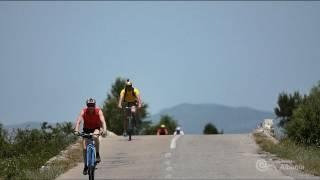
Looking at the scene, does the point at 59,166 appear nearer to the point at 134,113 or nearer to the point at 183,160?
the point at 183,160

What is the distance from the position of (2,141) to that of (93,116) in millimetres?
11676

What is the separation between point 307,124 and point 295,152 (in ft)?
16.4

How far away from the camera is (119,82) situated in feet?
433

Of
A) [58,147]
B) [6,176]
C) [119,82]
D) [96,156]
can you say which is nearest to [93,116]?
[96,156]

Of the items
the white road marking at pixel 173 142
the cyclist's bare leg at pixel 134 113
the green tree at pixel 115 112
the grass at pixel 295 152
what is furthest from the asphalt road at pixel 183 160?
the green tree at pixel 115 112

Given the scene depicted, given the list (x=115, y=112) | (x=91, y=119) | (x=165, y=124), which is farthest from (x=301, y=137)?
(x=165, y=124)

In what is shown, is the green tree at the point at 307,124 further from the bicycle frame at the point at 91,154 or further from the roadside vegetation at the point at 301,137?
the bicycle frame at the point at 91,154

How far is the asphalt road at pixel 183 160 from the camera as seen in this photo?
17281mm

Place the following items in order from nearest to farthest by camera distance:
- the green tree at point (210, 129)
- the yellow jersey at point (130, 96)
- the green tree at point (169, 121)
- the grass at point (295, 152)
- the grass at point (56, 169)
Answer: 1. the grass at point (295, 152)
2. the grass at point (56, 169)
3. the yellow jersey at point (130, 96)
4. the green tree at point (169, 121)
5. the green tree at point (210, 129)

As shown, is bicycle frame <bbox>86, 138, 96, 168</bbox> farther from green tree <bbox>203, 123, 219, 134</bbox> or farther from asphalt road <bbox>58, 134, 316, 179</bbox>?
green tree <bbox>203, 123, 219, 134</bbox>

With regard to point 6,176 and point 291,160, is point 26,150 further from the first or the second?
point 291,160

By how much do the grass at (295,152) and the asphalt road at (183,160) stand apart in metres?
0.45

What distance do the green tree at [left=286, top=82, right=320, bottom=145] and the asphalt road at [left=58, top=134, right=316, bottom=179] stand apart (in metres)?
1.65

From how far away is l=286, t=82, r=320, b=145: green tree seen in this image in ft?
81.3
